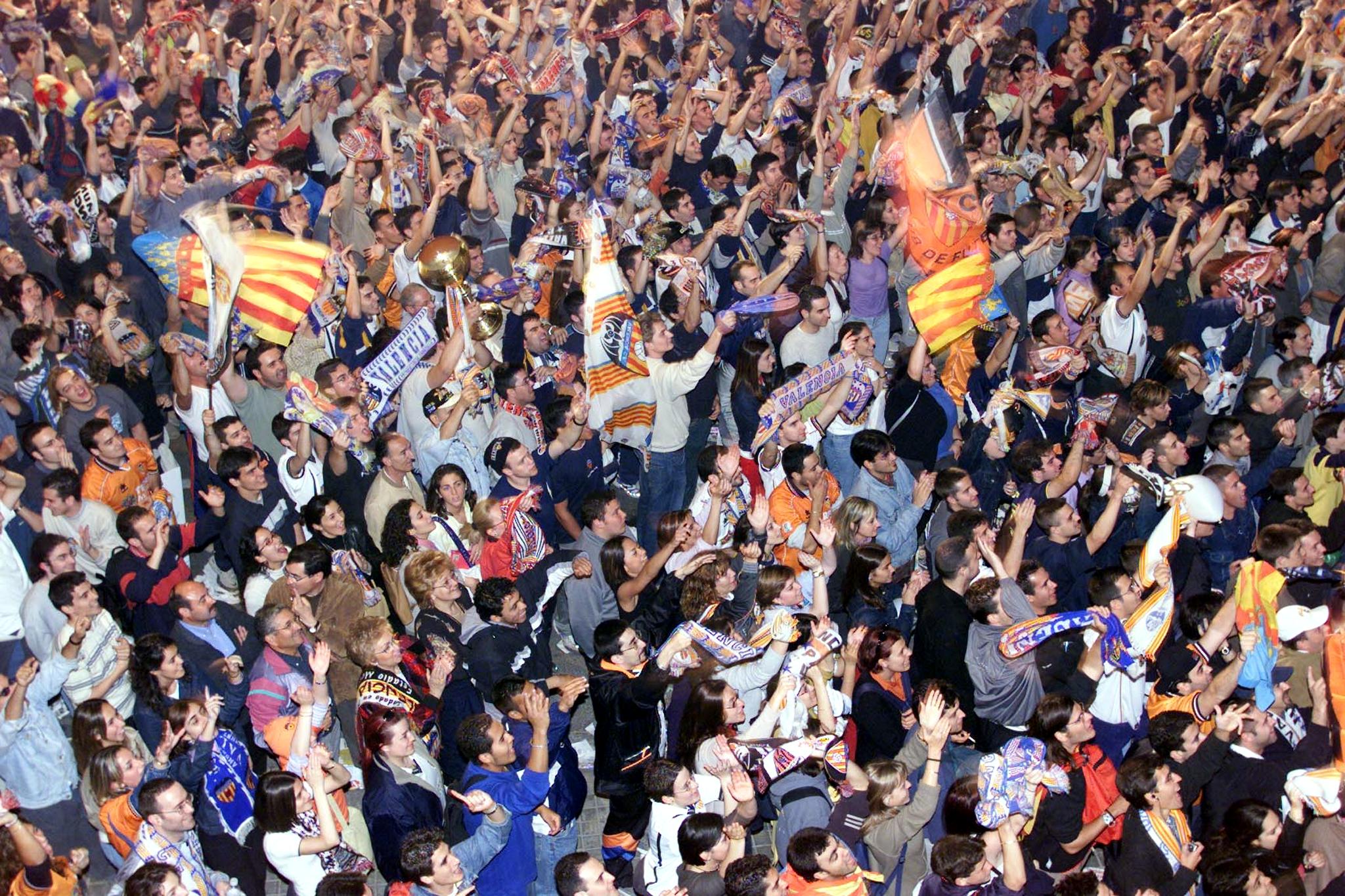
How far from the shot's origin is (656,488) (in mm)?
9273

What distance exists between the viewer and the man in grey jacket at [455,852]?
5.66 meters

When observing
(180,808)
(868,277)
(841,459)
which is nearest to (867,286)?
(868,277)

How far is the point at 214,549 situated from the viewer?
9.57m

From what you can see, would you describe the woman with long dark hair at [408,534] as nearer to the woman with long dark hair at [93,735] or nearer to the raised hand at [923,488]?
the woman with long dark hair at [93,735]

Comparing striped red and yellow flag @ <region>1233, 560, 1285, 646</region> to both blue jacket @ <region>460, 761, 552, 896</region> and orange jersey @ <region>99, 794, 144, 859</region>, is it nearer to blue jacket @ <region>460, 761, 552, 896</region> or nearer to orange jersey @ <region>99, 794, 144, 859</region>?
blue jacket @ <region>460, 761, 552, 896</region>

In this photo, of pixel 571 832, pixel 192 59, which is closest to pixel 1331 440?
pixel 571 832

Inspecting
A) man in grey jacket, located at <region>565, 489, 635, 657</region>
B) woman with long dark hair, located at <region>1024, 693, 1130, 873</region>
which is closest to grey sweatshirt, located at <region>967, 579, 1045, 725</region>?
woman with long dark hair, located at <region>1024, 693, 1130, 873</region>

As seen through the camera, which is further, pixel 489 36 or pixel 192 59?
pixel 489 36

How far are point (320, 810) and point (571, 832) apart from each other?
4.89ft

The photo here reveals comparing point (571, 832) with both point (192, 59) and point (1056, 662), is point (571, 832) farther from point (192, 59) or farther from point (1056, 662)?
point (192, 59)

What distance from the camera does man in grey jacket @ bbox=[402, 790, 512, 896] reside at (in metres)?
5.66

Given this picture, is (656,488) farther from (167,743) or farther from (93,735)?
(93,735)

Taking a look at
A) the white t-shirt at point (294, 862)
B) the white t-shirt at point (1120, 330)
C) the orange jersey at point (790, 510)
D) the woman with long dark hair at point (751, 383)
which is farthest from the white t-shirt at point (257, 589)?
the white t-shirt at point (1120, 330)

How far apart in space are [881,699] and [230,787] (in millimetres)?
3006
